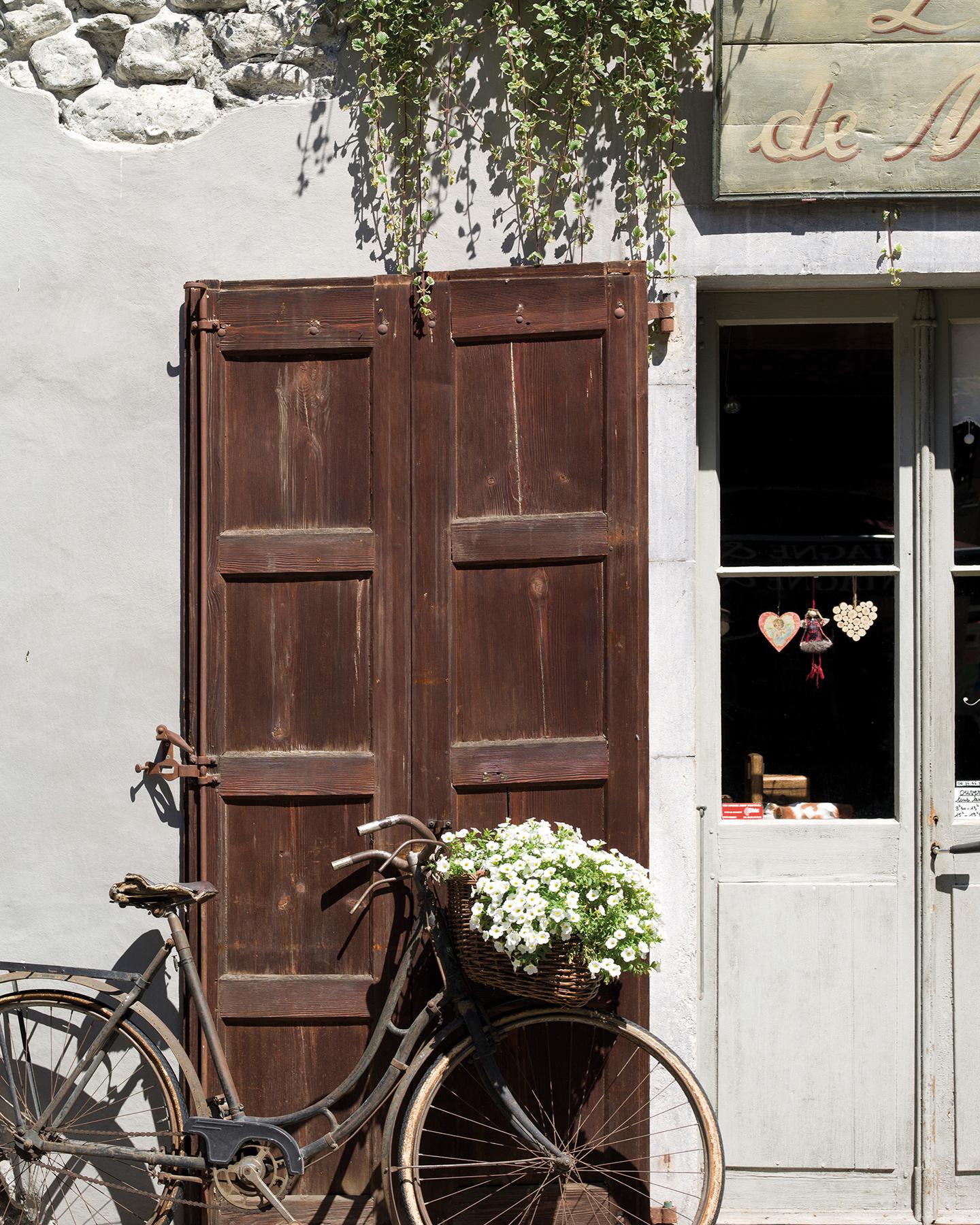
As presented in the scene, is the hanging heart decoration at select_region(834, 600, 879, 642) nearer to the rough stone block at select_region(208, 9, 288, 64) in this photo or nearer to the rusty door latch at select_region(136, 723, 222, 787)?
the rusty door latch at select_region(136, 723, 222, 787)

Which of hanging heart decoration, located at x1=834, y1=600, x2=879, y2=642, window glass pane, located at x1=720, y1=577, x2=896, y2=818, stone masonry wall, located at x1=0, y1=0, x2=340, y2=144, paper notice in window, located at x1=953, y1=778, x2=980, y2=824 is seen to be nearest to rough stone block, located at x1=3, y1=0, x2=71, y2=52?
stone masonry wall, located at x1=0, y1=0, x2=340, y2=144

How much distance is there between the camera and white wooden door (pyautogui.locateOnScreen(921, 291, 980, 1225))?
3680 mm

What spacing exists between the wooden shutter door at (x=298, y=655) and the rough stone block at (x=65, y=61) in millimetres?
843

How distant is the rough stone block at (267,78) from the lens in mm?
3598

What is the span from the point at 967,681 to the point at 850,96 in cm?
184

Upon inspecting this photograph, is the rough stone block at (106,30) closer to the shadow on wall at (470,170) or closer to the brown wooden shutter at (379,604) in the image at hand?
the shadow on wall at (470,170)

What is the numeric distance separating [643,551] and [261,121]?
1793 millimetres

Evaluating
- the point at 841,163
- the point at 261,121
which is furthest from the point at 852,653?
the point at 261,121

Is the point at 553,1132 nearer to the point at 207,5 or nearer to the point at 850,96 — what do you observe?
the point at 850,96

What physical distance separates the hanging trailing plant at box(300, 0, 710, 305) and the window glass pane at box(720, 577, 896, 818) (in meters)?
1.21

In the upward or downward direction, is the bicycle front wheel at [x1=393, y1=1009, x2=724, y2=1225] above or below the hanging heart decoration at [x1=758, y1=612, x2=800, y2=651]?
below

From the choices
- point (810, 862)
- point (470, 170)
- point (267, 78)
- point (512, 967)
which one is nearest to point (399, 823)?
point (512, 967)

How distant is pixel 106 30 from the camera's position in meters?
3.65

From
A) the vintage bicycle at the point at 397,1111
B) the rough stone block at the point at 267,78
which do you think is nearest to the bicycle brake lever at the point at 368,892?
the vintage bicycle at the point at 397,1111
